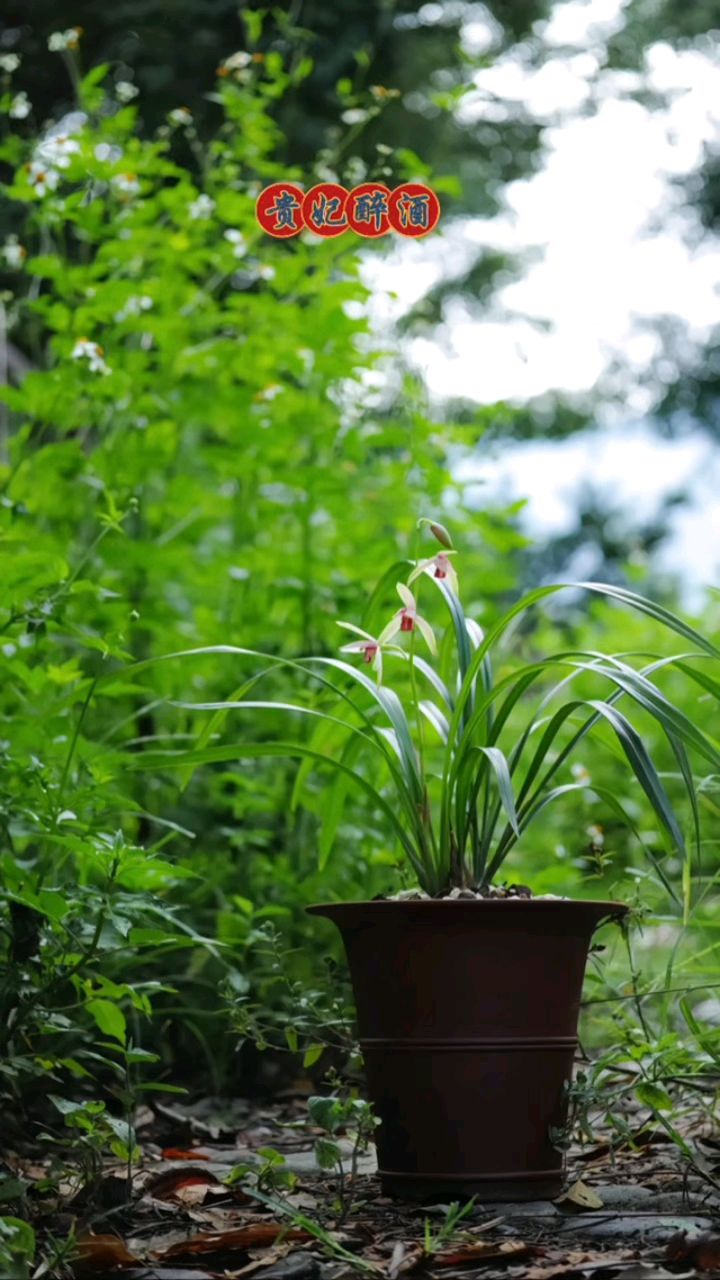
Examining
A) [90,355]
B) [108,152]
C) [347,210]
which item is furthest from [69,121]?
[347,210]

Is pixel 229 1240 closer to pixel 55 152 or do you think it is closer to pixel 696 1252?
pixel 696 1252

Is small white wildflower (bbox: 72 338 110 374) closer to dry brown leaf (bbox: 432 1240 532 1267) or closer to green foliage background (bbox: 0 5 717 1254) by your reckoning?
green foliage background (bbox: 0 5 717 1254)

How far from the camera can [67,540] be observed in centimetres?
290

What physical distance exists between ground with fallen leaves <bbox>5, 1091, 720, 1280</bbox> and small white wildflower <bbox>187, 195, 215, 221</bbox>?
1.81 metres

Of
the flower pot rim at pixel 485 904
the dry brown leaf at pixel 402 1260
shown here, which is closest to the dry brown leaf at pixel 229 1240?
the dry brown leaf at pixel 402 1260

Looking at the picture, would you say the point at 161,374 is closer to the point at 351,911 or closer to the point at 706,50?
the point at 351,911

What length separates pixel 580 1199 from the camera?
5.16 ft

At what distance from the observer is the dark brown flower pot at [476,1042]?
5.25ft

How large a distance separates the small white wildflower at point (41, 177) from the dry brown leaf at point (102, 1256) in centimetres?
176

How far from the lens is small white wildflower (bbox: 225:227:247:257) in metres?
2.80

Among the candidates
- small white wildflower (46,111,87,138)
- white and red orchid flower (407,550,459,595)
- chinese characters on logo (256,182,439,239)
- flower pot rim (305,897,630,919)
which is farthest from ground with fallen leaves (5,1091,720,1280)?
small white wildflower (46,111,87,138)

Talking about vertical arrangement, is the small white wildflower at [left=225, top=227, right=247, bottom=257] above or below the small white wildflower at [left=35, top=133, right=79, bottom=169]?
below

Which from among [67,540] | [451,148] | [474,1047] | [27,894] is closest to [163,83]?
[451,148]

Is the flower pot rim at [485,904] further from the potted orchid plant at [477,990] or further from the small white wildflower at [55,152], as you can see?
the small white wildflower at [55,152]
